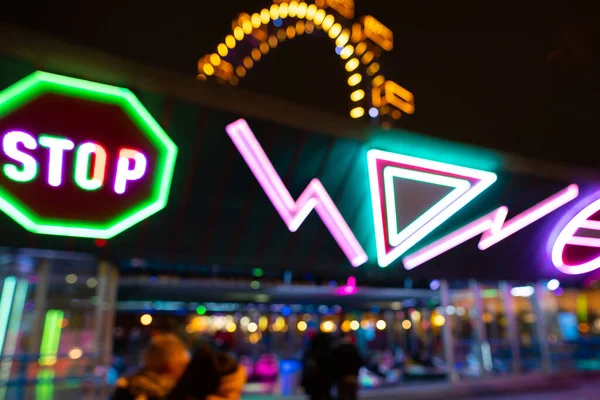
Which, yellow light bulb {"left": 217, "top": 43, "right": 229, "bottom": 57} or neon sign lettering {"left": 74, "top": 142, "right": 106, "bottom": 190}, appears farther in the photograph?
yellow light bulb {"left": 217, "top": 43, "right": 229, "bottom": 57}

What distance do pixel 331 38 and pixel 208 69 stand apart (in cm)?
436

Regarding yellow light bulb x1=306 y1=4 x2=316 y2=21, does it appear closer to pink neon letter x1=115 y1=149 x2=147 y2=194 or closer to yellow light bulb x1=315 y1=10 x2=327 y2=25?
yellow light bulb x1=315 y1=10 x2=327 y2=25

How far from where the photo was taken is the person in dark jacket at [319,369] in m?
6.76

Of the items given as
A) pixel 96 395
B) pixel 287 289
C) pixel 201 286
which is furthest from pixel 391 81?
pixel 96 395

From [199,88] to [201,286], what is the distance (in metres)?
8.73

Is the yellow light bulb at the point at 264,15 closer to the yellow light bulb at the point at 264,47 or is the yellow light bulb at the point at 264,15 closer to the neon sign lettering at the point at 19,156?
the yellow light bulb at the point at 264,47

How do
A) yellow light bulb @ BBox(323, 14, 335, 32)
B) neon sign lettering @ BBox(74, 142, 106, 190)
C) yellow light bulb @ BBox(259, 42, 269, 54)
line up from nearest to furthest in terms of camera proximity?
neon sign lettering @ BBox(74, 142, 106, 190) → yellow light bulb @ BBox(323, 14, 335, 32) → yellow light bulb @ BBox(259, 42, 269, 54)

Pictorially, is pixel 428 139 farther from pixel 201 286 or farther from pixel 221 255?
pixel 201 286

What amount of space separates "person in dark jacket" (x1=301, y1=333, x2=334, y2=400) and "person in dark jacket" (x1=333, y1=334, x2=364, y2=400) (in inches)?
3.9

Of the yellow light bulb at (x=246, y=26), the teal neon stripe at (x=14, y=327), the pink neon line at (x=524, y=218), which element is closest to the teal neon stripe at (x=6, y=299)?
the teal neon stripe at (x=14, y=327)

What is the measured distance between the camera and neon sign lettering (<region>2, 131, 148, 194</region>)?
20.4 feet

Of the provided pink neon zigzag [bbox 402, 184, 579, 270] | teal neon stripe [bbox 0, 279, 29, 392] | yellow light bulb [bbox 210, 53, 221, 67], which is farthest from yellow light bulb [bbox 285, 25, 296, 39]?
teal neon stripe [bbox 0, 279, 29, 392]

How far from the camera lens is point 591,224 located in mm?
11195

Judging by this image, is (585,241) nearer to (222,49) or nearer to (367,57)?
(367,57)
